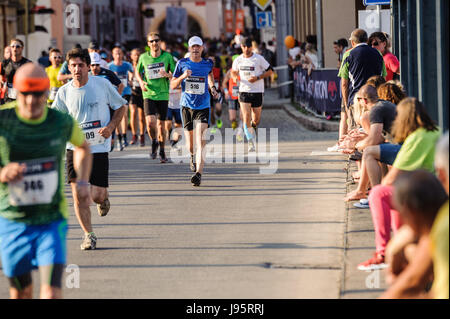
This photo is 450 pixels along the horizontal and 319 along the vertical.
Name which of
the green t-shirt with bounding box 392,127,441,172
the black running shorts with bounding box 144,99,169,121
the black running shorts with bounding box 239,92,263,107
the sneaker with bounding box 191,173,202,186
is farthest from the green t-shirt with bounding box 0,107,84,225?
the black running shorts with bounding box 239,92,263,107

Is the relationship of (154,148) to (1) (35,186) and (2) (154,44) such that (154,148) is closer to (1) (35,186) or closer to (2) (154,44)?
(2) (154,44)

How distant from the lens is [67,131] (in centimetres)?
635

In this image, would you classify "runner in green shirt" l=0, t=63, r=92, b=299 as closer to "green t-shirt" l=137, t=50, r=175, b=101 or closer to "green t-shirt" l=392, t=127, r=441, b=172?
"green t-shirt" l=392, t=127, r=441, b=172

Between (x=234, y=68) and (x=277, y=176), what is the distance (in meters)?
4.06

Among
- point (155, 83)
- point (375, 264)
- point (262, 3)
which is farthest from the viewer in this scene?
point (262, 3)

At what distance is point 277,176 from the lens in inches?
569

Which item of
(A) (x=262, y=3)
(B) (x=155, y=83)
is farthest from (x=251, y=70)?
(A) (x=262, y=3)

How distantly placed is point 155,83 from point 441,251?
12.1m

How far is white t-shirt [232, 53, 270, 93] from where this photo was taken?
17875 mm

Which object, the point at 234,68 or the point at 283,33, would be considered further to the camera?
the point at 283,33

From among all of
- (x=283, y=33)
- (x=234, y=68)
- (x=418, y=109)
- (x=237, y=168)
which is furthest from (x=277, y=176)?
(x=283, y=33)

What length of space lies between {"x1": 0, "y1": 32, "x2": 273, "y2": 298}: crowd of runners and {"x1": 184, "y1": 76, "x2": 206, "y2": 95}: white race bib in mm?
13

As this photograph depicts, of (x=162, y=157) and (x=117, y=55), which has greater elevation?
(x=117, y=55)
